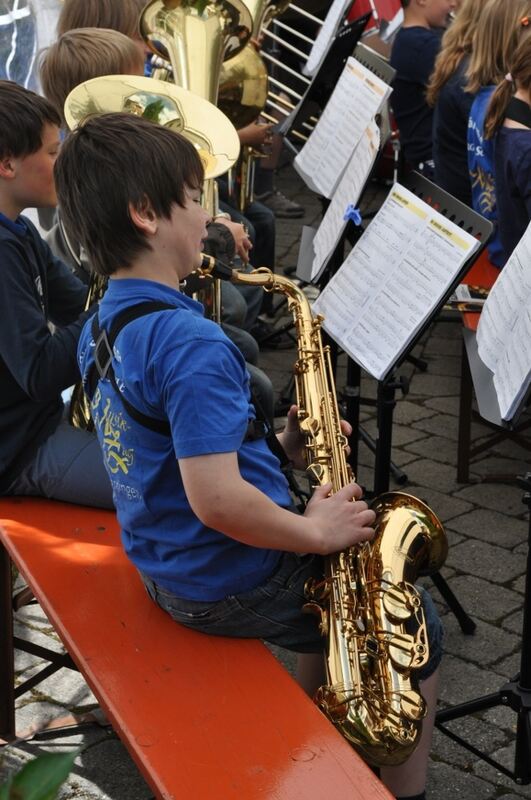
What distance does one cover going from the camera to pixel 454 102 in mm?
4613

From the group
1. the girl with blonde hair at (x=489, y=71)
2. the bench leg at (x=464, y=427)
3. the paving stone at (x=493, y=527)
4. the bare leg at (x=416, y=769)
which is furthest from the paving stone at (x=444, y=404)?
the bare leg at (x=416, y=769)

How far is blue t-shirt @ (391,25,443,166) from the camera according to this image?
5.60 metres

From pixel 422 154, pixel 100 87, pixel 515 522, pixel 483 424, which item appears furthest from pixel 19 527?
pixel 422 154

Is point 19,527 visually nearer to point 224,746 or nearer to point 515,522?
point 224,746

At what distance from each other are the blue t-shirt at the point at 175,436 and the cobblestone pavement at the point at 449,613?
0.57m

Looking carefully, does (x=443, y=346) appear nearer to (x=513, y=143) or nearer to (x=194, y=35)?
(x=513, y=143)

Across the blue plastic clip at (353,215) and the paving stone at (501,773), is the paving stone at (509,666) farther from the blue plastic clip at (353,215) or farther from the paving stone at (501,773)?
the blue plastic clip at (353,215)

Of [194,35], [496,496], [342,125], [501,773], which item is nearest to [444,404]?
[496,496]

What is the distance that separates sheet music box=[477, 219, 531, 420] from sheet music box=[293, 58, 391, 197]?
1.23 metres

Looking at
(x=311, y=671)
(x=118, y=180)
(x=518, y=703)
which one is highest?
(x=118, y=180)

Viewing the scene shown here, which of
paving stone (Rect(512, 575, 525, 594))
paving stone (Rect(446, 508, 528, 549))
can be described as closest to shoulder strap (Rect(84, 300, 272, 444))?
paving stone (Rect(512, 575, 525, 594))

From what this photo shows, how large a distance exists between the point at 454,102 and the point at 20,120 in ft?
8.34

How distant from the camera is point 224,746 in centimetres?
172

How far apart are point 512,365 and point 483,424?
2.18 m
